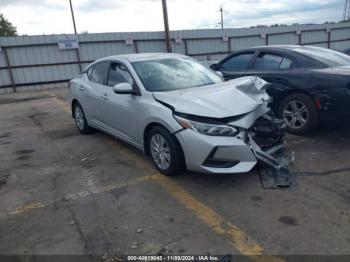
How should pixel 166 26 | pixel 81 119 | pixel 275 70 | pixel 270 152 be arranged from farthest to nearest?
pixel 166 26 → pixel 81 119 → pixel 275 70 → pixel 270 152

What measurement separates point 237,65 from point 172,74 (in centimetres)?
251

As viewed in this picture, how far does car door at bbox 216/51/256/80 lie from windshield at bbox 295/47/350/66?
3.26 ft

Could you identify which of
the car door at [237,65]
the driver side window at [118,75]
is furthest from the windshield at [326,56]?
the driver side window at [118,75]

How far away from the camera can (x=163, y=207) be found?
11.6 ft

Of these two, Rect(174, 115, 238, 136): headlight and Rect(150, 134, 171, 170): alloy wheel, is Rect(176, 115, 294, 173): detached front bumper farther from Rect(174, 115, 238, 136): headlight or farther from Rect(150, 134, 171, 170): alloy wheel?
Rect(150, 134, 171, 170): alloy wheel

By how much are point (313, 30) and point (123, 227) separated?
25600 millimetres

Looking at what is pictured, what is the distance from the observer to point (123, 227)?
3.19 m

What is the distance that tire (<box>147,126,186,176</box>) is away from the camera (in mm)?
3924

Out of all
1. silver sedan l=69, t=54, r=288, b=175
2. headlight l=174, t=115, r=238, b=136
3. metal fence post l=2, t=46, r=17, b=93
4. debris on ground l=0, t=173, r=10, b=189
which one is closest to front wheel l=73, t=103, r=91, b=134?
silver sedan l=69, t=54, r=288, b=175

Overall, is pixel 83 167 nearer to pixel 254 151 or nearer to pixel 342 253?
pixel 254 151

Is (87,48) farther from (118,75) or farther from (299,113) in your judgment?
(299,113)

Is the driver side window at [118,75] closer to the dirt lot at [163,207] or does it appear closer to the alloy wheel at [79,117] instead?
the dirt lot at [163,207]

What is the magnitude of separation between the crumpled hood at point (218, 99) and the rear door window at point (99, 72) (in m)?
1.74

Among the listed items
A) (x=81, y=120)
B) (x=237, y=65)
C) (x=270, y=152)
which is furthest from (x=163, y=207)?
(x=237, y=65)
